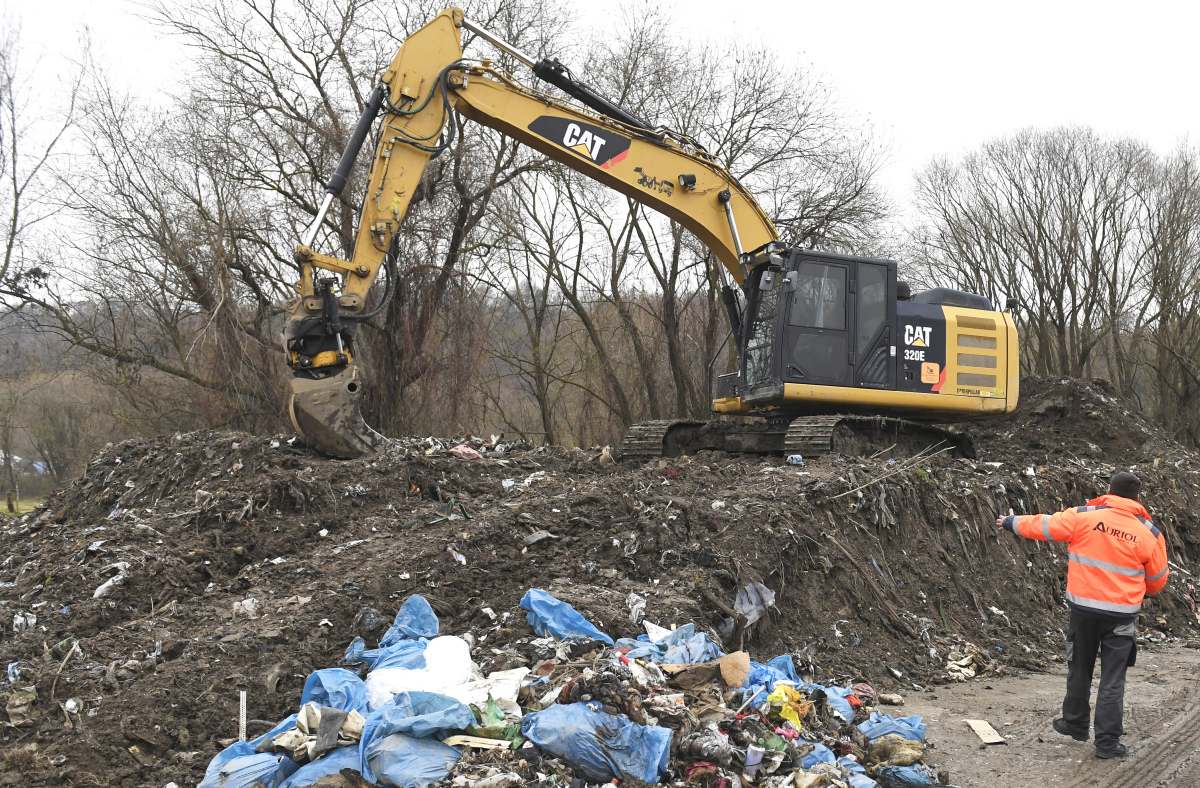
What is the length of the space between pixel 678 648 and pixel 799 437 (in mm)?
4354

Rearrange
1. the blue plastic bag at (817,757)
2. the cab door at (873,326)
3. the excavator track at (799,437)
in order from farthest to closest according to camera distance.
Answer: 1. the cab door at (873,326)
2. the excavator track at (799,437)
3. the blue plastic bag at (817,757)

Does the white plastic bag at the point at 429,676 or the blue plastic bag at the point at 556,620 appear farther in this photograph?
the blue plastic bag at the point at 556,620

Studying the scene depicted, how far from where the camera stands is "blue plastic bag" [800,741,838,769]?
3945 millimetres

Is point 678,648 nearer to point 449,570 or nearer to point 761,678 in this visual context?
point 761,678

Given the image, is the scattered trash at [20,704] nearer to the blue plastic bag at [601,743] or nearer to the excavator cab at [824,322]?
the blue plastic bag at [601,743]

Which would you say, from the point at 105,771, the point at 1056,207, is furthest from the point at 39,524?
the point at 1056,207

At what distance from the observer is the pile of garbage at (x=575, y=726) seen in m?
3.52

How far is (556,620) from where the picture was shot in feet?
16.1

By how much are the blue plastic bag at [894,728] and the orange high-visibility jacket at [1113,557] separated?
3.74ft

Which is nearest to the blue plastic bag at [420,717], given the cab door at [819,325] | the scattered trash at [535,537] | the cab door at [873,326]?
the scattered trash at [535,537]

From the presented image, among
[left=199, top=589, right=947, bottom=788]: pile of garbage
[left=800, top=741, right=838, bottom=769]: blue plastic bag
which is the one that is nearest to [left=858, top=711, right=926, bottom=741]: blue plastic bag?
[left=199, top=589, right=947, bottom=788]: pile of garbage

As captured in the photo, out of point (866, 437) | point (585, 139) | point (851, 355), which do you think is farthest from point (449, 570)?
point (866, 437)

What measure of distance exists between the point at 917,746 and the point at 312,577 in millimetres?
3699

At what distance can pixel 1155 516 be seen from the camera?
10.1 metres
